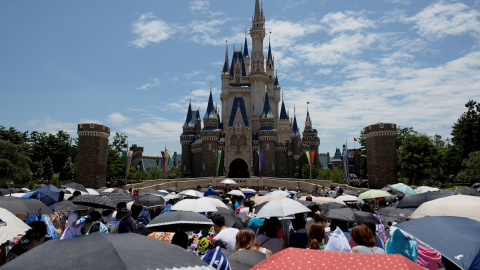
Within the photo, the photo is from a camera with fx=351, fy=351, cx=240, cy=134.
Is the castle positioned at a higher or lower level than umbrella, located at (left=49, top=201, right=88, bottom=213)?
higher

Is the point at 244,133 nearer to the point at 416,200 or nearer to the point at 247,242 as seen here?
the point at 416,200

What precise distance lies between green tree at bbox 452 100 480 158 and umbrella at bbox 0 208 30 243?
47.8m

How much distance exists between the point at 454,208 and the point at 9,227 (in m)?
7.93

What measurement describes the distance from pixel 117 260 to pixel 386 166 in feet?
124

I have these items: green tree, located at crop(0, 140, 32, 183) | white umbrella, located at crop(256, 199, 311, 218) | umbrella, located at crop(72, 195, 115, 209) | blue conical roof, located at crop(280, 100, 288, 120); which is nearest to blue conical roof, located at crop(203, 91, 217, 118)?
blue conical roof, located at crop(280, 100, 288, 120)

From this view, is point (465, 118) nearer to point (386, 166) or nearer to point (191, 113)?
point (386, 166)

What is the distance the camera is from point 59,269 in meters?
2.63

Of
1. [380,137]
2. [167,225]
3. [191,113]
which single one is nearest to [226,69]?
[191,113]

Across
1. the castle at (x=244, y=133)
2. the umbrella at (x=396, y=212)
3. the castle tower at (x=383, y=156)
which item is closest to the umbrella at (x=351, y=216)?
the umbrella at (x=396, y=212)

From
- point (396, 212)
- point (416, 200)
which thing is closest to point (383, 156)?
point (416, 200)

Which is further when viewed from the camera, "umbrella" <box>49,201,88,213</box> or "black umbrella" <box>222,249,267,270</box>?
"umbrella" <box>49,201,88,213</box>

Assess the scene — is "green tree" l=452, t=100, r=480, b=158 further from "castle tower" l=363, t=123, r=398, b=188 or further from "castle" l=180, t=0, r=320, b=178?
"castle" l=180, t=0, r=320, b=178

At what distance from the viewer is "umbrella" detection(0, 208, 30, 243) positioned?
17.4 feet

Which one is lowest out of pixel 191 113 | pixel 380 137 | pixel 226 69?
pixel 380 137
